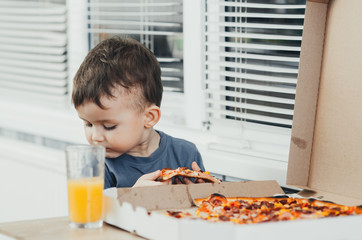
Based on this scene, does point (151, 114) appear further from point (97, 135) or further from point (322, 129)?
point (322, 129)

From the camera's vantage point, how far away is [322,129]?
4.82ft

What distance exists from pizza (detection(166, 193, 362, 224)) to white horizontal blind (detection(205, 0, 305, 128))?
0.56 metres

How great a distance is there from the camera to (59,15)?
2.83 meters

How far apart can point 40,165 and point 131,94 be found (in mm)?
1325

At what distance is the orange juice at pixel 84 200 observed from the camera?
1220mm

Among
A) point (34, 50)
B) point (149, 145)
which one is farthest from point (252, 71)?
point (34, 50)

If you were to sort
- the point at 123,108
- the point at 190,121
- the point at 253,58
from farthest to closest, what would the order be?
the point at 190,121 → the point at 253,58 → the point at 123,108

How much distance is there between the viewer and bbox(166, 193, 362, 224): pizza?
3.87 feet

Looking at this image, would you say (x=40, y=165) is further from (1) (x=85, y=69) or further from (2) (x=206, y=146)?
(1) (x=85, y=69)

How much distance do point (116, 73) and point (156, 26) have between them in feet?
2.78

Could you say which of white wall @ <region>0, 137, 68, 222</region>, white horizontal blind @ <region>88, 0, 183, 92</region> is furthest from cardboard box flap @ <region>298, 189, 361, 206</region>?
white wall @ <region>0, 137, 68, 222</region>

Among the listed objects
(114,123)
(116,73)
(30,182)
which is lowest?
(30,182)

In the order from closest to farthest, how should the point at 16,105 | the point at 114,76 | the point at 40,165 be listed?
1. the point at 114,76
2. the point at 40,165
3. the point at 16,105

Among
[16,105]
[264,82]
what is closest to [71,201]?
[264,82]
